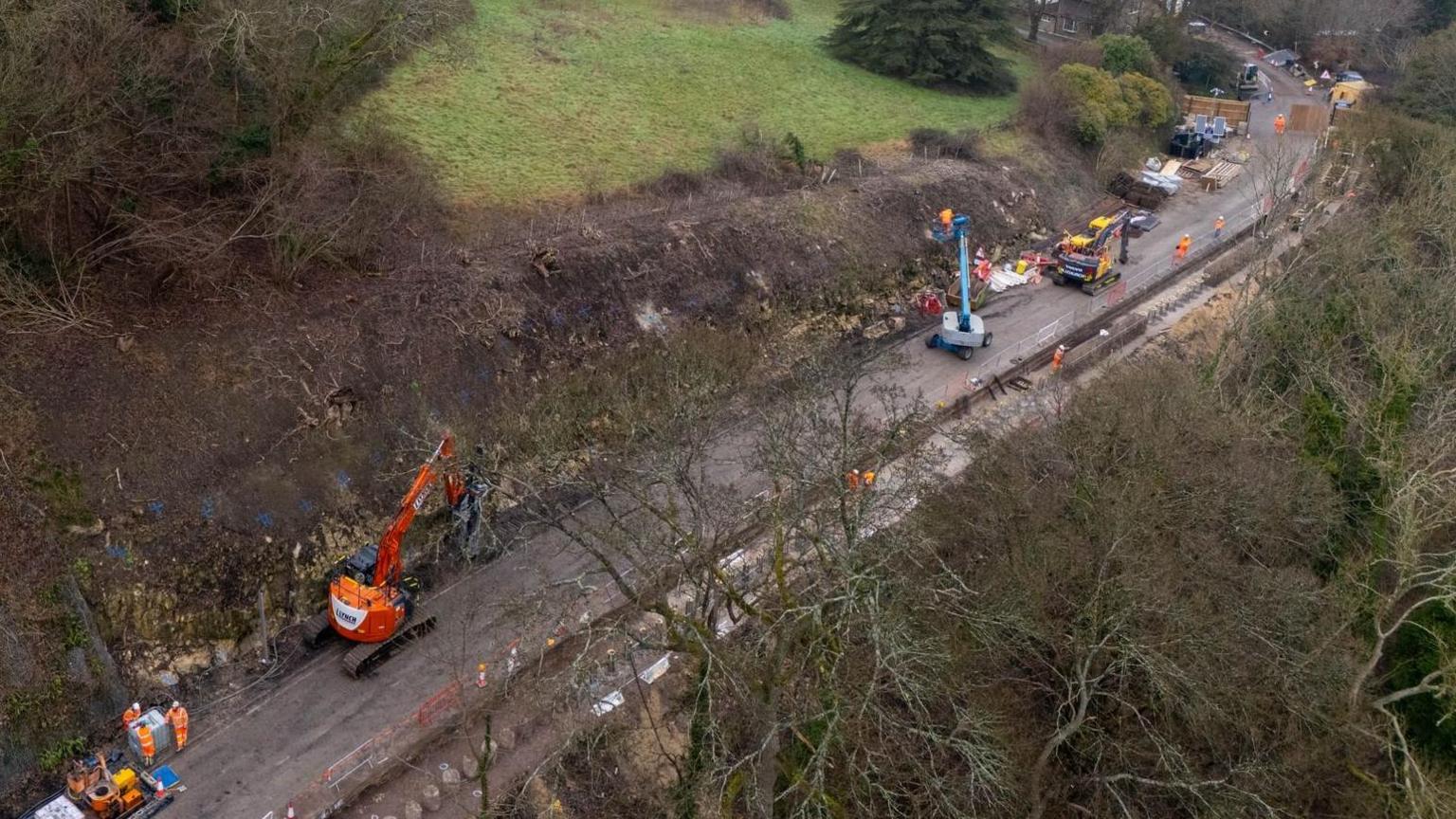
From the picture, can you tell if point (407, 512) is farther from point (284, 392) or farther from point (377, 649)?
point (284, 392)

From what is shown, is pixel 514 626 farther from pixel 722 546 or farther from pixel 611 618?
pixel 722 546

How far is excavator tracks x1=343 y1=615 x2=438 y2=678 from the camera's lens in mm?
20125

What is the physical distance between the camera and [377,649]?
20.4 meters

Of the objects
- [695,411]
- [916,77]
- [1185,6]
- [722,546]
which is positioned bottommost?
[1185,6]

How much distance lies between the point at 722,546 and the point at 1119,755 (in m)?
6.96

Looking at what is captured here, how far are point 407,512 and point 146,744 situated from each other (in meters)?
5.58

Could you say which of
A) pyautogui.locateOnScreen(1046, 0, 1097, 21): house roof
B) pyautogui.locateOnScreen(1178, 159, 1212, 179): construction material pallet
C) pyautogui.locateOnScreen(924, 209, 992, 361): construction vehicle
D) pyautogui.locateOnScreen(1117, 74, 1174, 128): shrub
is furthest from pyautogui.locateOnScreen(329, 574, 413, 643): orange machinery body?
pyautogui.locateOnScreen(1046, 0, 1097, 21): house roof

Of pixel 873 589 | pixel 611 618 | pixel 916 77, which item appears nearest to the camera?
pixel 873 589

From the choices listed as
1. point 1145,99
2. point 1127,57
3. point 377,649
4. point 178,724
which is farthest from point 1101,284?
point 178,724

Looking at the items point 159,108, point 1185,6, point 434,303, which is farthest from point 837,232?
point 1185,6

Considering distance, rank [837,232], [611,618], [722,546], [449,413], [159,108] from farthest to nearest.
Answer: [837,232]
[449,413]
[159,108]
[611,618]
[722,546]

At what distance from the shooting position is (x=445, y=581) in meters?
22.7

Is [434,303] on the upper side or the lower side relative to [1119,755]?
upper

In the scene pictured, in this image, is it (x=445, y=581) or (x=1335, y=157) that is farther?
(x=1335, y=157)
